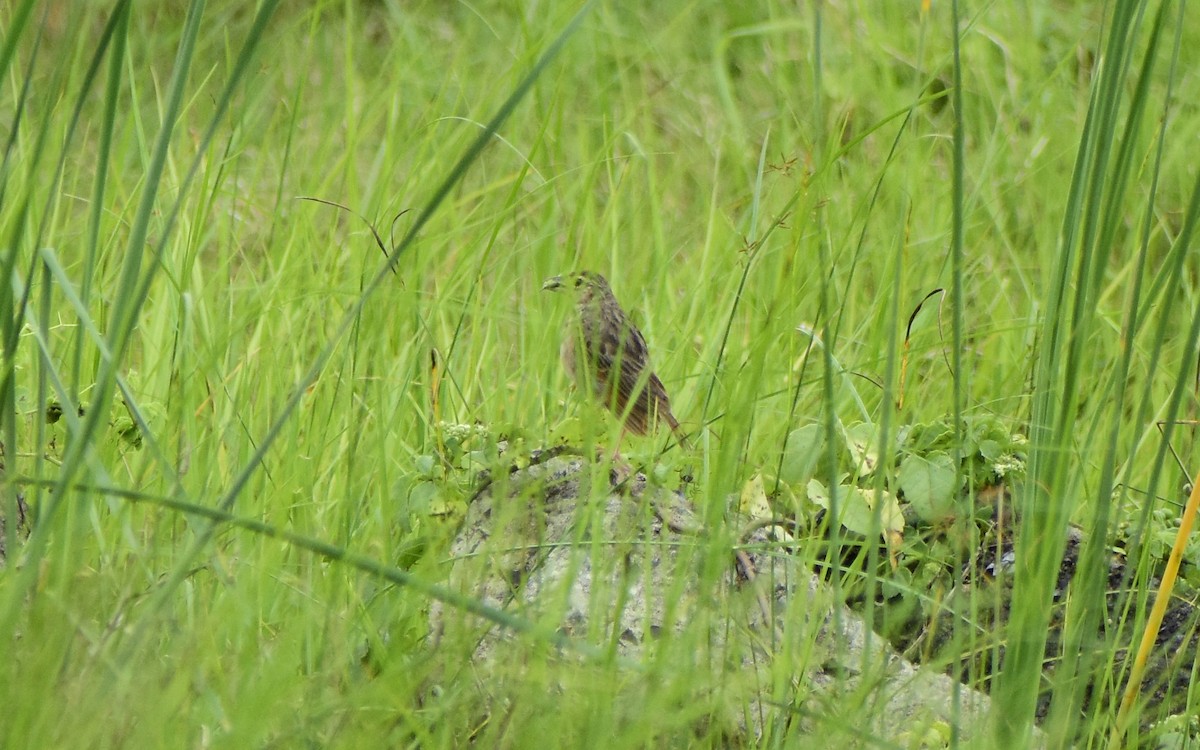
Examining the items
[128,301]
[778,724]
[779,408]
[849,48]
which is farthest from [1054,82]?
[128,301]

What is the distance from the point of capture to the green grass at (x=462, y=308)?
164cm

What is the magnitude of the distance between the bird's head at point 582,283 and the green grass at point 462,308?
7cm

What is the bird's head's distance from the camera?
3.41 meters

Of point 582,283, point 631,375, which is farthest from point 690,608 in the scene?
point 631,375

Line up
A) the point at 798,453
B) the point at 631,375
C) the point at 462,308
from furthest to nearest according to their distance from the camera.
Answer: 1. the point at 631,375
2. the point at 462,308
3. the point at 798,453

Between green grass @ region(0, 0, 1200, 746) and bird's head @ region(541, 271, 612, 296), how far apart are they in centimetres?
7

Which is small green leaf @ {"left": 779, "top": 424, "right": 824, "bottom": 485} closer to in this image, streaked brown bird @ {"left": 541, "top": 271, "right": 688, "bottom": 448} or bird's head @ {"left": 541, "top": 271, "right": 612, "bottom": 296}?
streaked brown bird @ {"left": 541, "top": 271, "right": 688, "bottom": 448}

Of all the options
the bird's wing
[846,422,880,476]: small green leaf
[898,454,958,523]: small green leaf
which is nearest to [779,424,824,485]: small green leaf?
[846,422,880,476]: small green leaf

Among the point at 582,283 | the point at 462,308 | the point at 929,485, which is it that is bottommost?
the point at 929,485

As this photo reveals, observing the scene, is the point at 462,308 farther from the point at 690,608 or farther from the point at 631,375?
the point at 631,375

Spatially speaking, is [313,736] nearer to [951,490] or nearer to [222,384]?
[222,384]

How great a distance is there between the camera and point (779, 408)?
11.0 feet

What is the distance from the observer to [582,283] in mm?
3602

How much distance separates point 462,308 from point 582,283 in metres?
0.69
